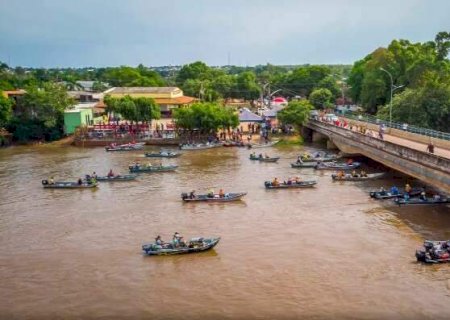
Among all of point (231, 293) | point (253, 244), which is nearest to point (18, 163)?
point (253, 244)

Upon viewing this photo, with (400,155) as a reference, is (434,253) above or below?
below

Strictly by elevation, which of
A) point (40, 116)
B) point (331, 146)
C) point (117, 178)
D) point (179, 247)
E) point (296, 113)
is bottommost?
point (179, 247)

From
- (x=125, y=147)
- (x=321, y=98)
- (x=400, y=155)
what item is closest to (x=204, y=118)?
(x=125, y=147)

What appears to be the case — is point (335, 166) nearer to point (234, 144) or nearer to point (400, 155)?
point (400, 155)

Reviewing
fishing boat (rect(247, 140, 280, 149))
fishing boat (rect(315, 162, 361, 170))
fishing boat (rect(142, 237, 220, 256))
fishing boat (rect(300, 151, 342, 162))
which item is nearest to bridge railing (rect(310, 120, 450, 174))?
fishing boat (rect(315, 162, 361, 170))

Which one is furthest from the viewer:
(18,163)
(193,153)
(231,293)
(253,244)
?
(193,153)

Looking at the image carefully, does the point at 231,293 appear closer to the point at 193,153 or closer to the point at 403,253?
the point at 403,253
